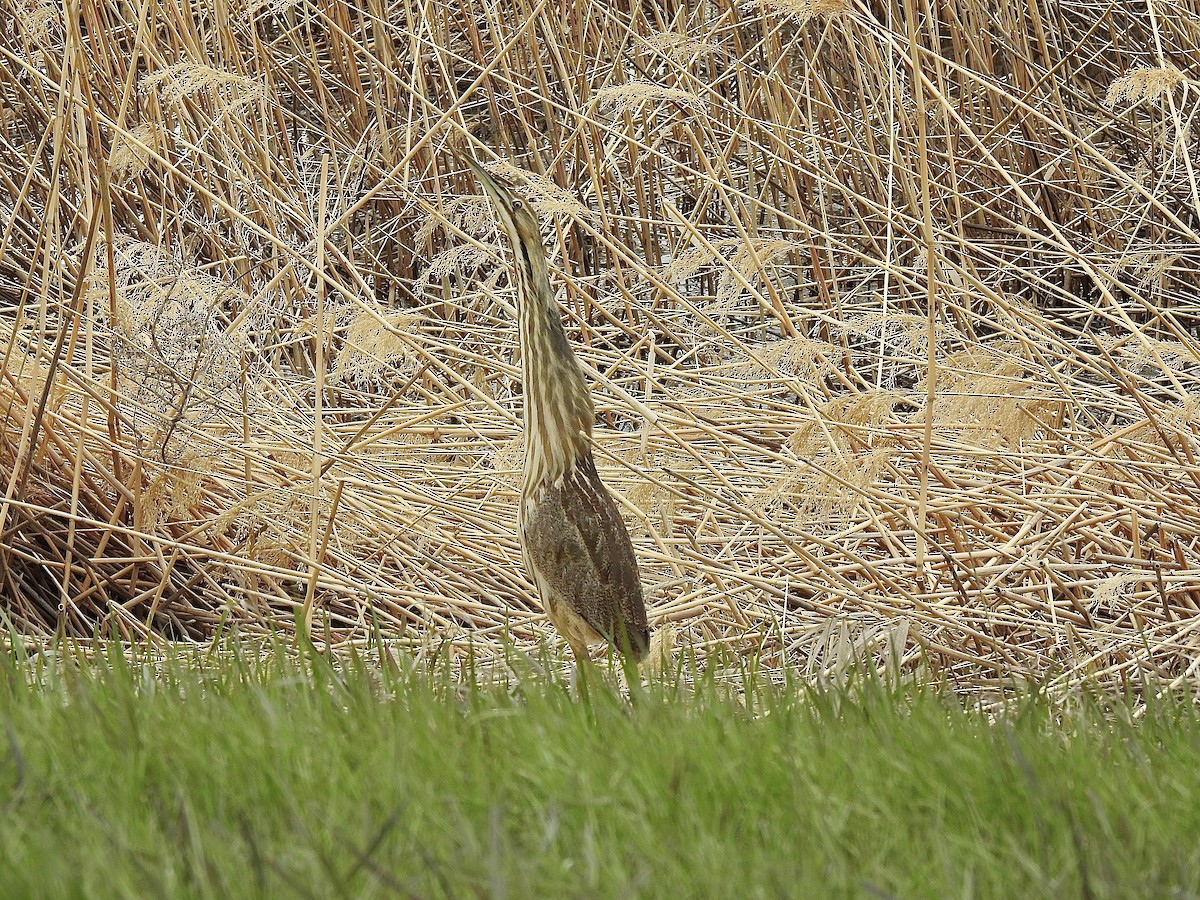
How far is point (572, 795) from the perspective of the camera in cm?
161

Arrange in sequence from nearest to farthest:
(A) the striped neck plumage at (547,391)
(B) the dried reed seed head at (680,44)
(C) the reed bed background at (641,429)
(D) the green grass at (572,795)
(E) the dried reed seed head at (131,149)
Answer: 1. (D) the green grass at (572,795)
2. (A) the striped neck plumage at (547,391)
3. (C) the reed bed background at (641,429)
4. (E) the dried reed seed head at (131,149)
5. (B) the dried reed seed head at (680,44)

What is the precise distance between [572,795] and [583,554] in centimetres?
95

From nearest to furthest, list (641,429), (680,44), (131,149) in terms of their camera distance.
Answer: (131,149) → (641,429) → (680,44)

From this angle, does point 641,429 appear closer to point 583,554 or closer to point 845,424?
point 845,424

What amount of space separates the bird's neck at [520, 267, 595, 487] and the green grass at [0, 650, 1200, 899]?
1.91 feet

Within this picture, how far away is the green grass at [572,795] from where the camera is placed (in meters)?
1.38

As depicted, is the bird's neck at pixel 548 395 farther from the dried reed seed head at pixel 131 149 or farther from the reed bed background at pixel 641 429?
the dried reed seed head at pixel 131 149

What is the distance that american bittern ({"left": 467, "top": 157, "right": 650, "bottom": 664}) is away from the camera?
2541 mm

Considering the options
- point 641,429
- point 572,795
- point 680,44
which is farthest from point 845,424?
point 572,795

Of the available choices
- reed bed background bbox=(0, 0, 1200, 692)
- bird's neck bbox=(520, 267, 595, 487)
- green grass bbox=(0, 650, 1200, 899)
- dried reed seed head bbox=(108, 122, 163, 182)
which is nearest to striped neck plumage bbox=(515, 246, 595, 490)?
bird's neck bbox=(520, 267, 595, 487)

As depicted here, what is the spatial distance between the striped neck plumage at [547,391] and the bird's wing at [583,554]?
4 cm

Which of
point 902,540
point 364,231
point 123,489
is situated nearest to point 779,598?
point 902,540

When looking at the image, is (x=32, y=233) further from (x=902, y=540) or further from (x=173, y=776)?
(x=173, y=776)

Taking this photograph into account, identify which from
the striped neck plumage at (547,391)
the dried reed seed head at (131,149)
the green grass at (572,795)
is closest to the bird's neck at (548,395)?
the striped neck plumage at (547,391)
